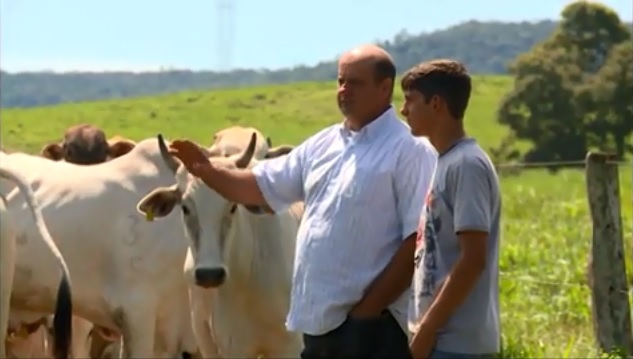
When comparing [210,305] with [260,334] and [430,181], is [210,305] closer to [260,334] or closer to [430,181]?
[260,334]

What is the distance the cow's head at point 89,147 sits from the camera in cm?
1379

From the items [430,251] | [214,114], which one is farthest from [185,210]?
[214,114]

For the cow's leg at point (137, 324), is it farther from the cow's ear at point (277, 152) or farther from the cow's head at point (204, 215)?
the cow's head at point (204, 215)

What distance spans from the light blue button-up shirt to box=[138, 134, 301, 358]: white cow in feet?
8.55

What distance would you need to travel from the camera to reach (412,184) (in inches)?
266

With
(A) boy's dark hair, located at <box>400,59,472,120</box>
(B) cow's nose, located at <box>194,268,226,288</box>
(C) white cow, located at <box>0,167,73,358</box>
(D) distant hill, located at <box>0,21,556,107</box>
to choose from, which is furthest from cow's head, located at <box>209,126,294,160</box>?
(D) distant hill, located at <box>0,21,556,107</box>

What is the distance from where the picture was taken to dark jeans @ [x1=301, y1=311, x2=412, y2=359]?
267 inches

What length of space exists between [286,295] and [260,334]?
0.92 ft

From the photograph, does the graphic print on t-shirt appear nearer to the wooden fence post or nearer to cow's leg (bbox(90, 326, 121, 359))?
the wooden fence post

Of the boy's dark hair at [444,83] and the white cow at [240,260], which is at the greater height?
the boy's dark hair at [444,83]

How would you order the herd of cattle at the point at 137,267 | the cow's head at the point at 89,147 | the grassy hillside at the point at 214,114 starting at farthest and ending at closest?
the grassy hillside at the point at 214,114
the cow's head at the point at 89,147
the herd of cattle at the point at 137,267

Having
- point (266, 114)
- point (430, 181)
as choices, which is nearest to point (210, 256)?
point (430, 181)

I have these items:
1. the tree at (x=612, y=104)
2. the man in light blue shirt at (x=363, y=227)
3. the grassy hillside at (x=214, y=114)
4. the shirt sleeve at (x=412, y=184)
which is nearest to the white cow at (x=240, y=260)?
the man in light blue shirt at (x=363, y=227)

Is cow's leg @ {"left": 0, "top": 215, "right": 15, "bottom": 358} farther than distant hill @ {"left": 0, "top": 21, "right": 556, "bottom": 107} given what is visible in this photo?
No
